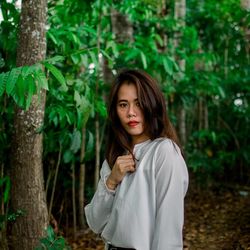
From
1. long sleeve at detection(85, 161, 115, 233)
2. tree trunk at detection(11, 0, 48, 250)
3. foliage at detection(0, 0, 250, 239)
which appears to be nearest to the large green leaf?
foliage at detection(0, 0, 250, 239)

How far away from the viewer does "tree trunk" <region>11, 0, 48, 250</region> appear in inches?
96.3

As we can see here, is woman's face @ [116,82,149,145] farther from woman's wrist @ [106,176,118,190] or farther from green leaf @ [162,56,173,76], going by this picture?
green leaf @ [162,56,173,76]

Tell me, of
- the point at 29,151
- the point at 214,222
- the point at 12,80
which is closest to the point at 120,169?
the point at 12,80

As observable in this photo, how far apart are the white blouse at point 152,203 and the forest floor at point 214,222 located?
2.10 metres

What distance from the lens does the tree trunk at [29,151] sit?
8.03 ft

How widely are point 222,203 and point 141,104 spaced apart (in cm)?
424

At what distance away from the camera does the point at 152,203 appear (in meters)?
1.50

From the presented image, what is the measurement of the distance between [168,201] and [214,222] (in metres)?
3.36

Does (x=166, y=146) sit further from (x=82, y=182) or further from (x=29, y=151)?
(x=82, y=182)

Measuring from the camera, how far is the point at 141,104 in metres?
1.60

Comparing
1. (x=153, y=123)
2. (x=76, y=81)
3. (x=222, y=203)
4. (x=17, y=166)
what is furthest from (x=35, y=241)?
(x=222, y=203)

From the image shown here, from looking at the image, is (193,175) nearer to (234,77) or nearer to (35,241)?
(234,77)

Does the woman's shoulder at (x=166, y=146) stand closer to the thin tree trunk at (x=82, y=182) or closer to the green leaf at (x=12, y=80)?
the green leaf at (x=12, y=80)

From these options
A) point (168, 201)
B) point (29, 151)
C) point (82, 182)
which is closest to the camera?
point (168, 201)
